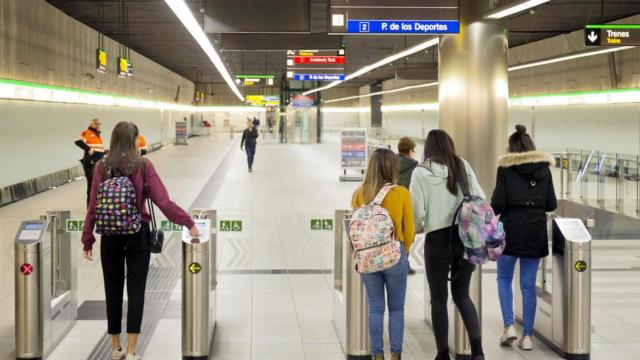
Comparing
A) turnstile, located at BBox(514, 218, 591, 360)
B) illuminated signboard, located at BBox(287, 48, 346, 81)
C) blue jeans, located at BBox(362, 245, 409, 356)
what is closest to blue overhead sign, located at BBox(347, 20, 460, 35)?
turnstile, located at BBox(514, 218, 591, 360)

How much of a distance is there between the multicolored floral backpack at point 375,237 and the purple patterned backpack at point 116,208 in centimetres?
137

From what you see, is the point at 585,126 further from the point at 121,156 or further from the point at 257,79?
the point at 121,156

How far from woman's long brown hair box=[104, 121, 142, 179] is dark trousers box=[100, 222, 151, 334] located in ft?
1.21

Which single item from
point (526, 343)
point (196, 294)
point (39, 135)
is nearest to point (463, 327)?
point (526, 343)

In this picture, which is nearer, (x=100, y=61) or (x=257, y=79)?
(x=100, y=61)

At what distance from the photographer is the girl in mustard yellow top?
4.50 m

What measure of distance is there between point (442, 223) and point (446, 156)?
0.42 metres

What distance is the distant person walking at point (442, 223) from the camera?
4676mm

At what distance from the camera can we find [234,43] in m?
15.1

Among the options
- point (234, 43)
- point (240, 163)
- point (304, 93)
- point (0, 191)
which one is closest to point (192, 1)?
point (234, 43)

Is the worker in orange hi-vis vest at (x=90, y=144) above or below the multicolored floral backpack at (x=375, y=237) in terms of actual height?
above

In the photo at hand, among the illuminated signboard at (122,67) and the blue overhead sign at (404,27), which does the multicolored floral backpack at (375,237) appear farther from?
the illuminated signboard at (122,67)

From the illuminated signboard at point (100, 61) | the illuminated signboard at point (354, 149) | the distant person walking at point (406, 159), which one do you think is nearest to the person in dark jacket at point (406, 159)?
the distant person walking at point (406, 159)

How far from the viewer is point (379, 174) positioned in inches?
179
